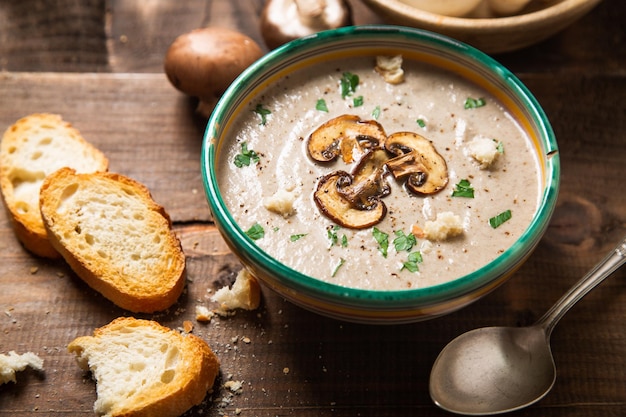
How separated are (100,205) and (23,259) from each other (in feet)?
1.20

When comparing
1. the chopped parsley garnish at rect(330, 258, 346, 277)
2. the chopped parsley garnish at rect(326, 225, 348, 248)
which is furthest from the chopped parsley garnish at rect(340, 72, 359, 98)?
the chopped parsley garnish at rect(330, 258, 346, 277)

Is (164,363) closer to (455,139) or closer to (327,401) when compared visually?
(327,401)

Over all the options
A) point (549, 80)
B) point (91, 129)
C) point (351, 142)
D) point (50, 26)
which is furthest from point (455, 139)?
point (50, 26)

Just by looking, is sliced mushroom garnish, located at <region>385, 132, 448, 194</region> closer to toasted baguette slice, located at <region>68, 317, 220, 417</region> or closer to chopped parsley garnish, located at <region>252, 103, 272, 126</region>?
chopped parsley garnish, located at <region>252, 103, 272, 126</region>

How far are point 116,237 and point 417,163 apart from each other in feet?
3.72

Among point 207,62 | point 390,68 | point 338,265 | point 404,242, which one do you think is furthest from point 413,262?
point 207,62

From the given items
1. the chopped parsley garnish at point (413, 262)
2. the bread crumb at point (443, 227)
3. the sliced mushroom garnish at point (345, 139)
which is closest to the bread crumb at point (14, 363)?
the sliced mushroom garnish at point (345, 139)

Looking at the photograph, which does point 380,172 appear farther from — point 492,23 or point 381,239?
point 492,23

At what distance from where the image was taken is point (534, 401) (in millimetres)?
2586

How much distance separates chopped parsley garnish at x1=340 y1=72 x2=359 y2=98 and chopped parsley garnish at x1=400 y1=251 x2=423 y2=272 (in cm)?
75

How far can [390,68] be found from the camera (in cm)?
301

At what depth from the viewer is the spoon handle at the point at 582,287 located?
270cm

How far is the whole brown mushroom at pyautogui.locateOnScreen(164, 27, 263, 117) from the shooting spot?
10.6ft

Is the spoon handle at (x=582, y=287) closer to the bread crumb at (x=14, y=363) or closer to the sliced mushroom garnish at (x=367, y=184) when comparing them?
the sliced mushroom garnish at (x=367, y=184)
